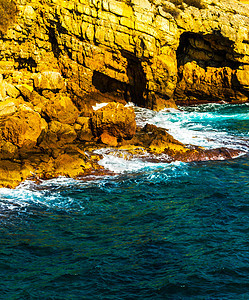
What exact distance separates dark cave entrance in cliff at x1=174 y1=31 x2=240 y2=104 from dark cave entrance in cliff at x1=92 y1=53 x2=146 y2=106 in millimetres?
9268

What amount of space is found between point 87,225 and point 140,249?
128 inches

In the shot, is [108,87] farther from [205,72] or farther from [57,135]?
[57,135]

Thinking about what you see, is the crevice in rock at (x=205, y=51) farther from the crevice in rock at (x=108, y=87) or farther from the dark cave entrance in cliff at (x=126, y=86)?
the crevice in rock at (x=108, y=87)

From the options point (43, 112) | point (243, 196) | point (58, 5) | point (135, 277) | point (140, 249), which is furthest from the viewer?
point (58, 5)

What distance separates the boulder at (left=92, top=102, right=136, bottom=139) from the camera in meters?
29.1

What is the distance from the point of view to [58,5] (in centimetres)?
4197

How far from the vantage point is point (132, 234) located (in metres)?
17.1

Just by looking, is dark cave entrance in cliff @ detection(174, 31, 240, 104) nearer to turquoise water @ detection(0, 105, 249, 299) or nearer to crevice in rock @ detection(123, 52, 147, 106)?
crevice in rock @ detection(123, 52, 147, 106)

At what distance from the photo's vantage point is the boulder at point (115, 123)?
29.1 meters

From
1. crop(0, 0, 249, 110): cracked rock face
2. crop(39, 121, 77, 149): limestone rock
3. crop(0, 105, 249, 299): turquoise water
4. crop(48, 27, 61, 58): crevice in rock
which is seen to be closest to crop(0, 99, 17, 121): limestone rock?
crop(39, 121, 77, 149): limestone rock

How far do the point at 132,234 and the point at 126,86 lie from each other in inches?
1189

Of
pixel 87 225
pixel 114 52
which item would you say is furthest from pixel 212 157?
pixel 114 52

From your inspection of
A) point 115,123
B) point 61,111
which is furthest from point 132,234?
point 61,111

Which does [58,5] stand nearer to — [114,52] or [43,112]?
[114,52]
